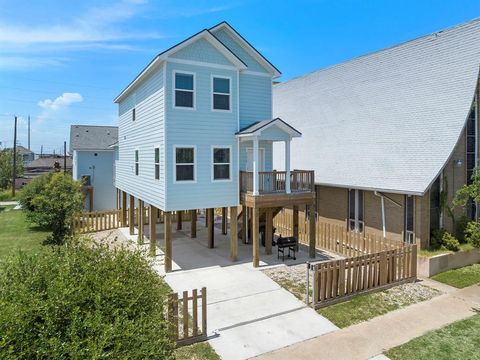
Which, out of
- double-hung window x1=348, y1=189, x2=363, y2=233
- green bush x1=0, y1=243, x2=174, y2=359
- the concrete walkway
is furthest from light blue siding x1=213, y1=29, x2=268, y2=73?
green bush x1=0, y1=243, x2=174, y2=359

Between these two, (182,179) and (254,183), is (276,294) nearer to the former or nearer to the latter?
(254,183)

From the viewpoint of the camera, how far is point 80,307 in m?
4.72

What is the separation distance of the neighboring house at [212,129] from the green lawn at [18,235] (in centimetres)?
715

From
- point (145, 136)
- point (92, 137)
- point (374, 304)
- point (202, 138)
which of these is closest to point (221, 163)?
point (202, 138)

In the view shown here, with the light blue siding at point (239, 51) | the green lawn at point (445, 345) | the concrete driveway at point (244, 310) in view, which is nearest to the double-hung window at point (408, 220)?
the green lawn at point (445, 345)

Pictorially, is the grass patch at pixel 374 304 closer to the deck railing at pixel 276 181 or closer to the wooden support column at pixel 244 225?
the deck railing at pixel 276 181

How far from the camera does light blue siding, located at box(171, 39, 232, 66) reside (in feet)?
43.0

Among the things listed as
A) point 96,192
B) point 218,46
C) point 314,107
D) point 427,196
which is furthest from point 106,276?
point 96,192

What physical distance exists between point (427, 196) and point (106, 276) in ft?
43.3

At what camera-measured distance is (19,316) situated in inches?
164

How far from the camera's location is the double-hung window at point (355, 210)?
16.7 m

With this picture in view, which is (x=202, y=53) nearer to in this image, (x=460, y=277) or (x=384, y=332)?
(x=384, y=332)

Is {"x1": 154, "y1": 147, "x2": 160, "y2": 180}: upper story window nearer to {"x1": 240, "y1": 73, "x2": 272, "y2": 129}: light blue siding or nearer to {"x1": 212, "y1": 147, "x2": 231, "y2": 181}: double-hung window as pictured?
{"x1": 212, "y1": 147, "x2": 231, "y2": 181}: double-hung window

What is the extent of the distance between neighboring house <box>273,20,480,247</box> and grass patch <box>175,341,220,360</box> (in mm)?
10346
